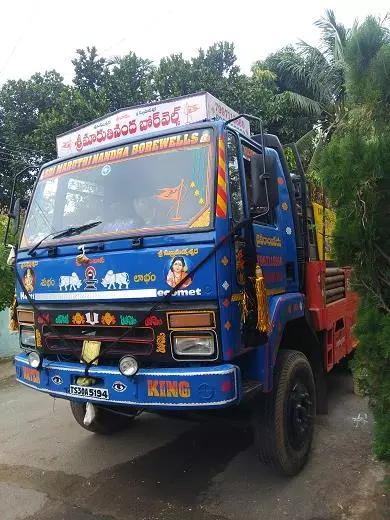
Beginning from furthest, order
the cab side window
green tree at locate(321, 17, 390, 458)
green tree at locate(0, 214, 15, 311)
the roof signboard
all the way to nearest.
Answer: green tree at locate(0, 214, 15, 311) → the roof signboard → the cab side window → green tree at locate(321, 17, 390, 458)

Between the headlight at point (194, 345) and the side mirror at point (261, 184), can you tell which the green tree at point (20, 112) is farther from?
the headlight at point (194, 345)

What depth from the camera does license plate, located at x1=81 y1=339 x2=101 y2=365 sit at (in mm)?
3262

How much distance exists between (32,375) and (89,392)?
636 millimetres

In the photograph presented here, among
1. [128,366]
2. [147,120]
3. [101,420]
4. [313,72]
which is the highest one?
[313,72]

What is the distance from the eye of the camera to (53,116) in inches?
553

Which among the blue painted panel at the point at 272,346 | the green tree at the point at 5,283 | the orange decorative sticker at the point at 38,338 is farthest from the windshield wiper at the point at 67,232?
the green tree at the point at 5,283

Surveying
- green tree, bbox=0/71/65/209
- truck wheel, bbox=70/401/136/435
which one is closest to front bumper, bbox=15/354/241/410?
truck wheel, bbox=70/401/136/435

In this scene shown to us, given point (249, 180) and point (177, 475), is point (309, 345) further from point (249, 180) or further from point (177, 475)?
point (249, 180)

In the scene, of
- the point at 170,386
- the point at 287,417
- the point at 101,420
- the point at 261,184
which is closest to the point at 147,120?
the point at 261,184

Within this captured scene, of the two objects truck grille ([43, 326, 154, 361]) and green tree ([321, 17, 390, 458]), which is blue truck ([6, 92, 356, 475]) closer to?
truck grille ([43, 326, 154, 361])

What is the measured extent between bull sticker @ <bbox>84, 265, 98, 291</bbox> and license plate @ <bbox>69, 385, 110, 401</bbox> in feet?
2.18

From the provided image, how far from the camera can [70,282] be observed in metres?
3.42

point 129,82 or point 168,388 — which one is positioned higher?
point 129,82

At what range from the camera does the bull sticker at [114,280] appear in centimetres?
317
